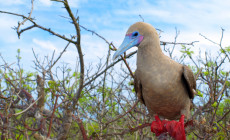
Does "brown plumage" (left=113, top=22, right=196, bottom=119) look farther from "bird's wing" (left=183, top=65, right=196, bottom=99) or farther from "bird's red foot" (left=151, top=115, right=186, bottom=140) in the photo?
"bird's red foot" (left=151, top=115, right=186, bottom=140)

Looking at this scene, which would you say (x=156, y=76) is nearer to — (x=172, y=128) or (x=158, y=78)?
(x=158, y=78)

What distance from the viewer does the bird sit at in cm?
293

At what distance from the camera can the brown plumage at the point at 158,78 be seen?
9.61ft

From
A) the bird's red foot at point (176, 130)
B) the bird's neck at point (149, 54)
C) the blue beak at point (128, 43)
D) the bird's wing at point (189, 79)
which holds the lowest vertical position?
the bird's red foot at point (176, 130)

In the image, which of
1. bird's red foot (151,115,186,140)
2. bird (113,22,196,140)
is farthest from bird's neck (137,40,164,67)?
bird's red foot (151,115,186,140)

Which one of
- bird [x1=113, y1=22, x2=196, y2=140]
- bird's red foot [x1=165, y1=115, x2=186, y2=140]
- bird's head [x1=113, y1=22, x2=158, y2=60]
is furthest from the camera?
bird's head [x1=113, y1=22, x2=158, y2=60]

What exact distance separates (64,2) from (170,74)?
1.78 metres

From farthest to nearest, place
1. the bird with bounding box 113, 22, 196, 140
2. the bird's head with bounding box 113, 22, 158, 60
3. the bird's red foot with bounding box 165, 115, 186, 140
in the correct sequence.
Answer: the bird's head with bounding box 113, 22, 158, 60
the bird with bounding box 113, 22, 196, 140
the bird's red foot with bounding box 165, 115, 186, 140

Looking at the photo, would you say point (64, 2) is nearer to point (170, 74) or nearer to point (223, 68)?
point (170, 74)

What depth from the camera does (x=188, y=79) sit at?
3.11m

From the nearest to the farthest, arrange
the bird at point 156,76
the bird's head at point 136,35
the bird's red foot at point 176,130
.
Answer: the bird's red foot at point 176,130, the bird at point 156,76, the bird's head at point 136,35

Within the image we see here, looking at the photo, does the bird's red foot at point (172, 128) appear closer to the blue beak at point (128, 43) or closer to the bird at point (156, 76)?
the bird at point (156, 76)

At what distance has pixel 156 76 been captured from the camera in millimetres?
2906

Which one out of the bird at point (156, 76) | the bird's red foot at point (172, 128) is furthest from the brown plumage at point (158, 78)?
the bird's red foot at point (172, 128)
